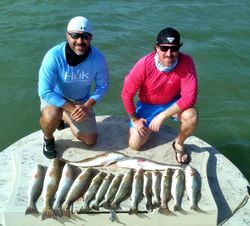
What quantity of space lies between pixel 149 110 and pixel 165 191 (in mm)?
1427

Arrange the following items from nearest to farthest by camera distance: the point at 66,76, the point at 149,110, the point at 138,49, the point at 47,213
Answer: the point at 47,213 → the point at 66,76 → the point at 149,110 → the point at 138,49

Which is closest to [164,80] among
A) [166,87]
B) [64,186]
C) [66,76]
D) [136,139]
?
[166,87]

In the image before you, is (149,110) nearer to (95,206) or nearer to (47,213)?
(95,206)

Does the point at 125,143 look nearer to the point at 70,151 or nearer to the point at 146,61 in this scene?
the point at 70,151

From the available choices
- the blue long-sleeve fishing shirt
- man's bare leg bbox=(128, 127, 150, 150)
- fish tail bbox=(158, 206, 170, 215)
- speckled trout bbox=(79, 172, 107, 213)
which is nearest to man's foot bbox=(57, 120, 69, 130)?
the blue long-sleeve fishing shirt

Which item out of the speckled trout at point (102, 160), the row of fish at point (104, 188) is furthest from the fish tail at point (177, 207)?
the speckled trout at point (102, 160)

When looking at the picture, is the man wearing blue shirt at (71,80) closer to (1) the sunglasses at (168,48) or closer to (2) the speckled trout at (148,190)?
(1) the sunglasses at (168,48)

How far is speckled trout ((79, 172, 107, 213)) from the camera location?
494cm

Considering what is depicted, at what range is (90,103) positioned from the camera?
5.93 metres

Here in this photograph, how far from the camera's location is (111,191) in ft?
16.9

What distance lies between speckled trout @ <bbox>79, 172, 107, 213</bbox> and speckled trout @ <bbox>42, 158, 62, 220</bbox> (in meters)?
0.38

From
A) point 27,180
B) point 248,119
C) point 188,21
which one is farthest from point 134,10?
point 27,180

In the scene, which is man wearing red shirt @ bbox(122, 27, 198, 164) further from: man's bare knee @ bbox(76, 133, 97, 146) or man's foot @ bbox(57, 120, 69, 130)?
man's foot @ bbox(57, 120, 69, 130)

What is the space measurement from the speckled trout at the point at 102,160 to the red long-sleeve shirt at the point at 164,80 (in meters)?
0.65
